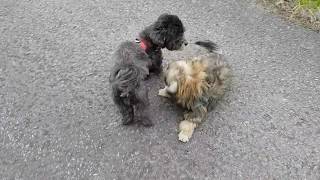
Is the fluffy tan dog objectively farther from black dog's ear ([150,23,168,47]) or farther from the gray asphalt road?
black dog's ear ([150,23,168,47])

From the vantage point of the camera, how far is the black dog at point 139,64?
3.59 m

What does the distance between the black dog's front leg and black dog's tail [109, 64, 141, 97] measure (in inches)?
3.4

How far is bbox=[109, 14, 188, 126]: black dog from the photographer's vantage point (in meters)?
3.59

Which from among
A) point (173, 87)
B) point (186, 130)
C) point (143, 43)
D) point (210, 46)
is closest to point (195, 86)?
point (173, 87)

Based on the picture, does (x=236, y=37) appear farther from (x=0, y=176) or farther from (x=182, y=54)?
(x=0, y=176)

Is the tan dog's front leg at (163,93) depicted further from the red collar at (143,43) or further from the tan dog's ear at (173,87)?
the red collar at (143,43)

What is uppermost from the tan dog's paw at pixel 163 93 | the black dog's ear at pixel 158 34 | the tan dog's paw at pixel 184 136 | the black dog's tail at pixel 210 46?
the black dog's ear at pixel 158 34

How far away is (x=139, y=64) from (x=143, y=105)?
385mm

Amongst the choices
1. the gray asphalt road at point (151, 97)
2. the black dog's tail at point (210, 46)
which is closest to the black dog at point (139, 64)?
the gray asphalt road at point (151, 97)

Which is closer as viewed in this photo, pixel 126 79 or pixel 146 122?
pixel 126 79

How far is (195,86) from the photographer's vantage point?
3.90m

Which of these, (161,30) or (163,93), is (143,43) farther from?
(163,93)

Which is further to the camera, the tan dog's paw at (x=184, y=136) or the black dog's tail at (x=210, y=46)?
the black dog's tail at (x=210, y=46)

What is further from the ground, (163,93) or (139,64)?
(139,64)
